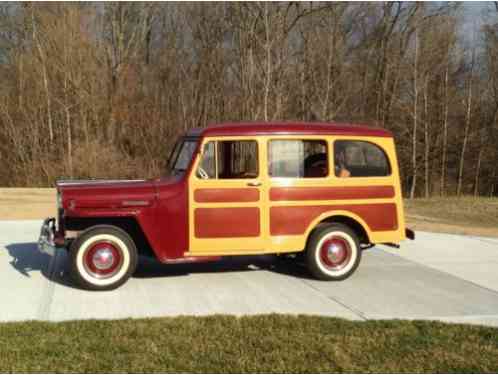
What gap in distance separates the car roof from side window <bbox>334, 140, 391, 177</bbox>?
0.14 metres

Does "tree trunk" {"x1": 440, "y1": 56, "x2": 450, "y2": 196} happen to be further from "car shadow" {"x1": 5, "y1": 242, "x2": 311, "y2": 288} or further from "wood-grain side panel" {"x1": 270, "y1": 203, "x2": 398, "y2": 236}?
"wood-grain side panel" {"x1": 270, "y1": 203, "x2": 398, "y2": 236}

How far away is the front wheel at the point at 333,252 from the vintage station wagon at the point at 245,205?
0.01 m

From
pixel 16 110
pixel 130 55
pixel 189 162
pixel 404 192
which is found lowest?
pixel 404 192

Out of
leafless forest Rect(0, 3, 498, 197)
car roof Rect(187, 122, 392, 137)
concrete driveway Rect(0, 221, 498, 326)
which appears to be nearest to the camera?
concrete driveway Rect(0, 221, 498, 326)

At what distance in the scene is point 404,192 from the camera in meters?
28.1

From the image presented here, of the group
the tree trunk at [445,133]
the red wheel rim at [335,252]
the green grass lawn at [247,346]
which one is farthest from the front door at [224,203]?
the tree trunk at [445,133]

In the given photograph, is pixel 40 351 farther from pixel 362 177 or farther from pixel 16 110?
pixel 16 110

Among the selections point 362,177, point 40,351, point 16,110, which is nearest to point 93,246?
point 40,351

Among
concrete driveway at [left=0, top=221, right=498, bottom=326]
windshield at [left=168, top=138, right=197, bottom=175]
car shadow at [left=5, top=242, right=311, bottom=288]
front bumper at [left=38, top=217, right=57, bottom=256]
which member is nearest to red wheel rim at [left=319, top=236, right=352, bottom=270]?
concrete driveway at [left=0, top=221, right=498, bottom=326]

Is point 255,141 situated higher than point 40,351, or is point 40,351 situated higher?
point 255,141

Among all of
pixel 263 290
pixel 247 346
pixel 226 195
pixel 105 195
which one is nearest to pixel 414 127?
pixel 226 195

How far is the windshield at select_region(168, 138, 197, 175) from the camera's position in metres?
7.34

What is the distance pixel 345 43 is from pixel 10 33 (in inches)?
573

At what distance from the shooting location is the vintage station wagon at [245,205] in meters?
6.89
